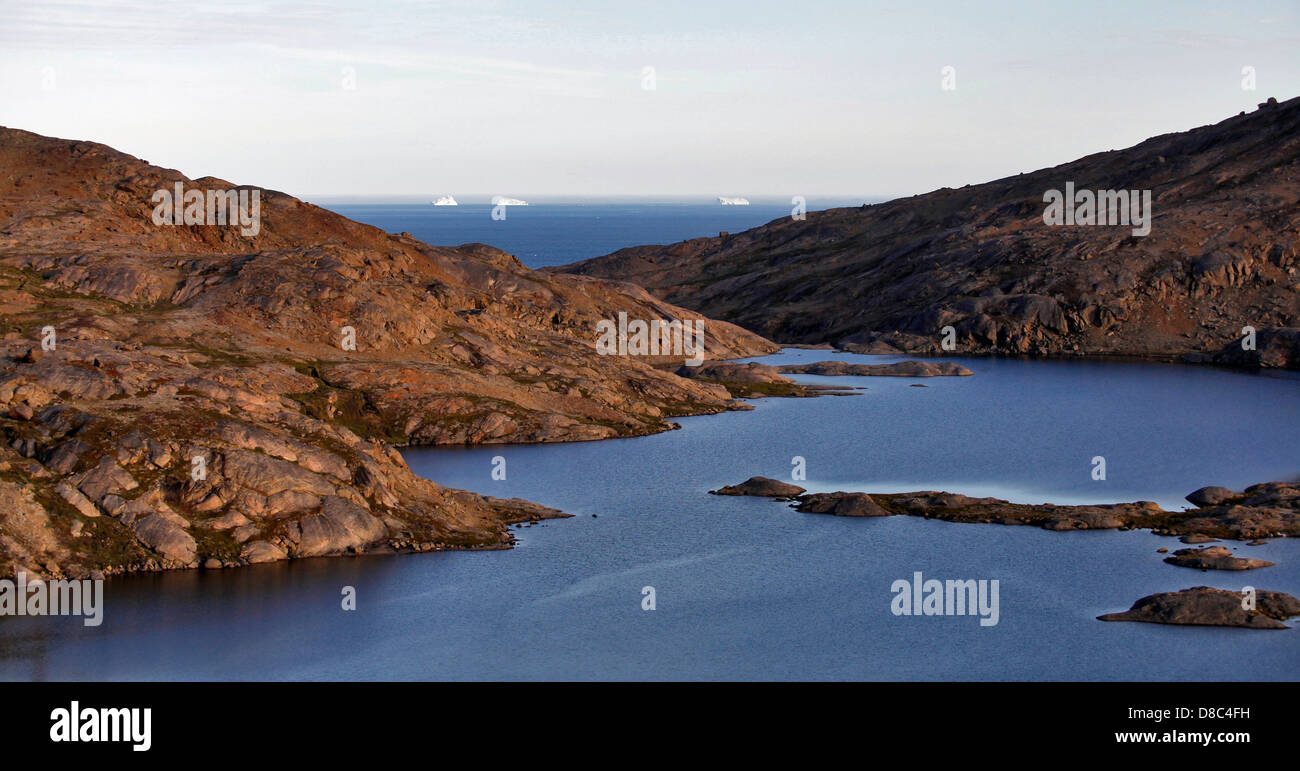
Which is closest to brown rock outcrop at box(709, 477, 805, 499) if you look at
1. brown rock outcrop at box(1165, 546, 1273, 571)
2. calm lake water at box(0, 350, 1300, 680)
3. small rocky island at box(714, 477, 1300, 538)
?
small rocky island at box(714, 477, 1300, 538)

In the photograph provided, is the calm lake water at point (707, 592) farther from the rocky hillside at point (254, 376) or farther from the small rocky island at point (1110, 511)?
the rocky hillside at point (254, 376)

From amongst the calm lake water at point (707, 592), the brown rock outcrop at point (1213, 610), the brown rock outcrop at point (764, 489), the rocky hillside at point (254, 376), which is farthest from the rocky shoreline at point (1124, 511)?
the rocky hillside at point (254, 376)

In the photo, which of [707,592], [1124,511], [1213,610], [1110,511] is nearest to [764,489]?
[1110,511]

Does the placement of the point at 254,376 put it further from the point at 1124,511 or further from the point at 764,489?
the point at 1124,511

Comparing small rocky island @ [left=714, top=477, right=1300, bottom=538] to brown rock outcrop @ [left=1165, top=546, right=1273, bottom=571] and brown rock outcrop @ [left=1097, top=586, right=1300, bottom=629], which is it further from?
brown rock outcrop @ [left=1097, top=586, right=1300, bottom=629]

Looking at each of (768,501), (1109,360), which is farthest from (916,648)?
(1109,360)
